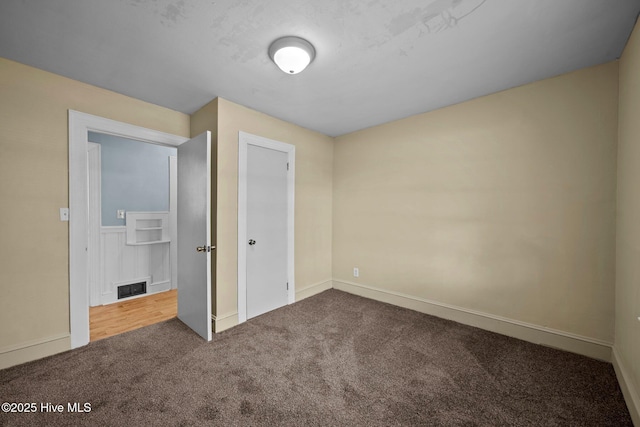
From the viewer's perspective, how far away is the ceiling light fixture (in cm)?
175

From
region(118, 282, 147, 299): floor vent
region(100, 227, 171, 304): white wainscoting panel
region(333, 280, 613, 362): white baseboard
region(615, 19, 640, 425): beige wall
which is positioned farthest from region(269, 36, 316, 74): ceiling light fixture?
region(118, 282, 147, 299): floor vent

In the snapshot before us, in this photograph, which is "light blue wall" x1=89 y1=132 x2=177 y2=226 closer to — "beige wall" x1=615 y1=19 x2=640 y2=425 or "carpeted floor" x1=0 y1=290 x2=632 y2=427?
"carpeted floor" x1=0 y1=290 x2=632 y2=427

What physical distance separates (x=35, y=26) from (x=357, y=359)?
129 inches

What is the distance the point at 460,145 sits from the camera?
282cm

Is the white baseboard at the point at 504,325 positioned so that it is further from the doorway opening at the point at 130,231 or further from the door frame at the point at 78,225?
the door frame at the point at 78,225

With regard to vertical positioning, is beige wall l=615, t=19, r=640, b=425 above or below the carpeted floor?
above

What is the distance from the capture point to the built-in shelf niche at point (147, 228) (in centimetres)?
369

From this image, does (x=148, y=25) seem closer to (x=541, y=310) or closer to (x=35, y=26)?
(x=35, y=26)

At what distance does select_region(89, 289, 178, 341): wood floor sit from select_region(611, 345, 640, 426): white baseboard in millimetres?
3911

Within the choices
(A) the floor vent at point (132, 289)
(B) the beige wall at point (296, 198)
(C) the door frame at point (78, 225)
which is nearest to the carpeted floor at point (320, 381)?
(C) the door frame at point (78, 225)

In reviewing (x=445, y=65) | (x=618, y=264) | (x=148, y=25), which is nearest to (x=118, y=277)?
(x=148, y=25)

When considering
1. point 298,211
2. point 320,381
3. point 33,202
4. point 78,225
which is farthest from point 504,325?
point 33,202

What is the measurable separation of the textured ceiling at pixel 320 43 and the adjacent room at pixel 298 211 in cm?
2

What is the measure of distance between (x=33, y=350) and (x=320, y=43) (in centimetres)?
332
